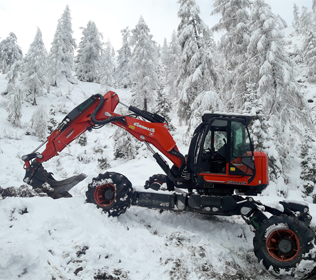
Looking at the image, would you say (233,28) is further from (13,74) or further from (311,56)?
(311,56)

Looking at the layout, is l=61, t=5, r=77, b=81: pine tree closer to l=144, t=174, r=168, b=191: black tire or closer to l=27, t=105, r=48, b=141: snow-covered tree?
l=27, t=105, r=48, b=141: snow-covered tree

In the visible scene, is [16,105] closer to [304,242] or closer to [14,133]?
[14,133]

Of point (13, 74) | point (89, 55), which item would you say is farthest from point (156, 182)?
point (89, 55)

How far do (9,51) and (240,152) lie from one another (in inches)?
1434

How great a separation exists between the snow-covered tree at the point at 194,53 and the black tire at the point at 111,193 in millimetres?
10968

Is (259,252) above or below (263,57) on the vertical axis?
below

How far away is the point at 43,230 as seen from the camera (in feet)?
13.4

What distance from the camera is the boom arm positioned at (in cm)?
587

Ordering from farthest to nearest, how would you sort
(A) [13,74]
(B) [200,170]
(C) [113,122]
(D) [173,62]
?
(D) [173,62] < (A) [13,74] < (C) [113,122] < (B) [200,170]

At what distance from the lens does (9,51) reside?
31188mm

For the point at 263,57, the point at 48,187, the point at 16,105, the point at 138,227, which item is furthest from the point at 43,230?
the point at 16,105

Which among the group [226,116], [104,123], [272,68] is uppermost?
[272,68]

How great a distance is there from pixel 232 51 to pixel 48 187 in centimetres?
1692

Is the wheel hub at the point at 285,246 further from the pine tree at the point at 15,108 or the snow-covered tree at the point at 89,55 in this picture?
the snow-covered tree at the point at 89,55
